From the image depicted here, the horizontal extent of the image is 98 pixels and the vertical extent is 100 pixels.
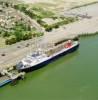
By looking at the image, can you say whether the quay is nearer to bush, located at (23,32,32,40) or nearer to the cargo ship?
the cargo ship

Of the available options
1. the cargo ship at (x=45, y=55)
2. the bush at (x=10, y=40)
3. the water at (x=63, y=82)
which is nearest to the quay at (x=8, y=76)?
the water at (x=63, y=82)

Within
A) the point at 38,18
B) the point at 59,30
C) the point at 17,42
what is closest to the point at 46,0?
the point at 38,18

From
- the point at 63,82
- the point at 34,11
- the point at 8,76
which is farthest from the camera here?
the point at 34,11

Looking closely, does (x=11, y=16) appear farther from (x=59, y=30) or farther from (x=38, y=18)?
(x=59, y=30)

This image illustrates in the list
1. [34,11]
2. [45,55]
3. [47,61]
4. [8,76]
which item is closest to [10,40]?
[45,55]

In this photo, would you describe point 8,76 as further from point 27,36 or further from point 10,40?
point 27,36

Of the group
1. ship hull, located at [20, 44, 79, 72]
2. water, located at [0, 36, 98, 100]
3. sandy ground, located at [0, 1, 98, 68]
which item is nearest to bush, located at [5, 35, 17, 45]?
sandy ground, located at [0, 1, 98, 68]

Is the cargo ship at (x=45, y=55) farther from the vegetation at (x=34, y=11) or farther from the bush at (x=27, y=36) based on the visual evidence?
the vegetation at (x=34, y=11)
